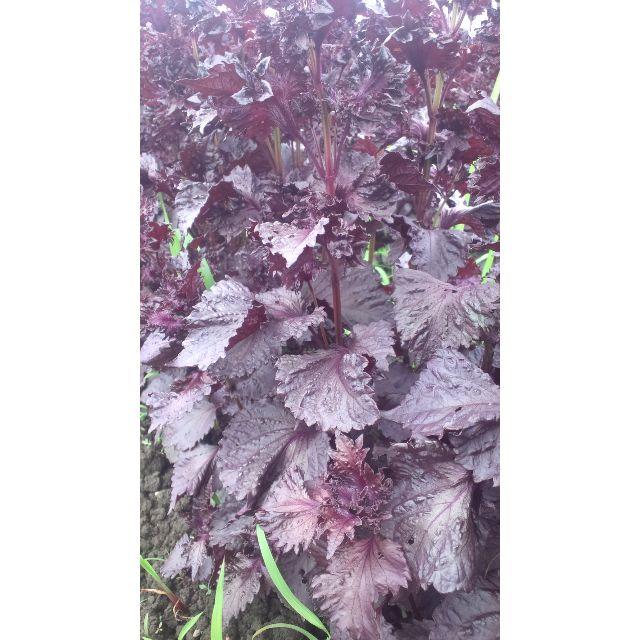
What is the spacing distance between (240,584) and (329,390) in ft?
1.97

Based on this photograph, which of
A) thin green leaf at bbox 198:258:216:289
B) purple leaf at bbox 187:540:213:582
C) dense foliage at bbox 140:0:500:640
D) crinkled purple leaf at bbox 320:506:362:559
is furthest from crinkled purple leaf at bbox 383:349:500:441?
purple leaf at bbox 187:540:213:582

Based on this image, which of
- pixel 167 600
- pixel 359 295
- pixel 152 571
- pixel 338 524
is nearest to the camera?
pixel 338 524

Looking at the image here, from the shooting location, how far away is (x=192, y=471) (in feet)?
4.29

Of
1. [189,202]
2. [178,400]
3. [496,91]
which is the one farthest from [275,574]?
[496,91]

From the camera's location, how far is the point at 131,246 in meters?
0.69

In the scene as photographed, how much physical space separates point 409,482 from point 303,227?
48cm

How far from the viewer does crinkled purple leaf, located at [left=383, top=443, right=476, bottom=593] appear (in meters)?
0.87

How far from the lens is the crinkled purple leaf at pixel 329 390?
34.7 inches

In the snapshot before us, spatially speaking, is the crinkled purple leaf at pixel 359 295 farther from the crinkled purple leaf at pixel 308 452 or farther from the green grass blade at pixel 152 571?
the green grass blade at pixel 152 571

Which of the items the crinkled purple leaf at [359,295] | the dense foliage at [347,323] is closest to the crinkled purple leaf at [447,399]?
the dense foliage at [347,323]

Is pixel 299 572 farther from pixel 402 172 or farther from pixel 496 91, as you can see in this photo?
pixel 496 91

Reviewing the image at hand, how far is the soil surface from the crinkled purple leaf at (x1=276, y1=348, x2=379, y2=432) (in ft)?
2.28

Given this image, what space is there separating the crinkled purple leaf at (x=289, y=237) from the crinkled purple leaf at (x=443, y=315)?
0.74ft

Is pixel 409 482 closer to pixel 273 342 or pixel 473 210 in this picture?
pixel 273 342
